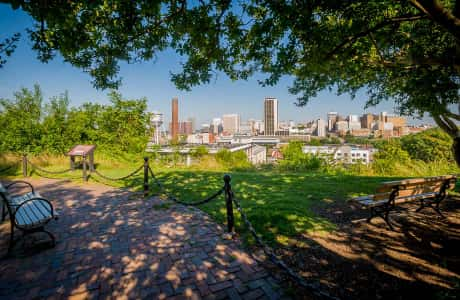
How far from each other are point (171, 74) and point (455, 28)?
4.85m

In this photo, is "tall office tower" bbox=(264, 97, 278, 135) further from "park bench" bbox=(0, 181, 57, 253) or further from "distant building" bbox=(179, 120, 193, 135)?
"park bench" bbox=(0, 181, 57, 253)

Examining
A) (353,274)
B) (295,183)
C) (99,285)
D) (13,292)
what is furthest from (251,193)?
(13,292)

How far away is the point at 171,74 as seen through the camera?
17.0 feet

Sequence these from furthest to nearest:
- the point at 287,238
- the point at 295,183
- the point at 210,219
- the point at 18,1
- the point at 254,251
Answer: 1. the point at 295,183
2. the point at 210,219
3. the point at 287,238
4. the point at 254,251
5. the point at 18,1

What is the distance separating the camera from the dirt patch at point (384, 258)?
8.16 ft

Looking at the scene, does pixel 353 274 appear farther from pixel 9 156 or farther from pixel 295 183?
pixel 9 156

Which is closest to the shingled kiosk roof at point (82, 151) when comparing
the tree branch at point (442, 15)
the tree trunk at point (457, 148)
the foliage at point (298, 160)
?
the foliage at point (298, 160)

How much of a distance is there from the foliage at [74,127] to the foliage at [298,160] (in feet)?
30.2

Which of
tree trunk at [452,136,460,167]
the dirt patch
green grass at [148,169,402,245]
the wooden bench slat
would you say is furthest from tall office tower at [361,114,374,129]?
the dirt patch

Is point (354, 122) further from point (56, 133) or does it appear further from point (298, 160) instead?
point (56, 133)

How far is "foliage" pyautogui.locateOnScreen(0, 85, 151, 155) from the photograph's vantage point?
40.7ft

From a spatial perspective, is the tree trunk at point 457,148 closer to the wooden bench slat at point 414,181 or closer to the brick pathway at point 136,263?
the wooden bench slat at point 414,181

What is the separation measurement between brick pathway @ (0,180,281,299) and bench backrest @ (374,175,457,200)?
112 inches

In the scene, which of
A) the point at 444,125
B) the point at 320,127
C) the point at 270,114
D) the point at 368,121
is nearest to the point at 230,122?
the point at 270,114
